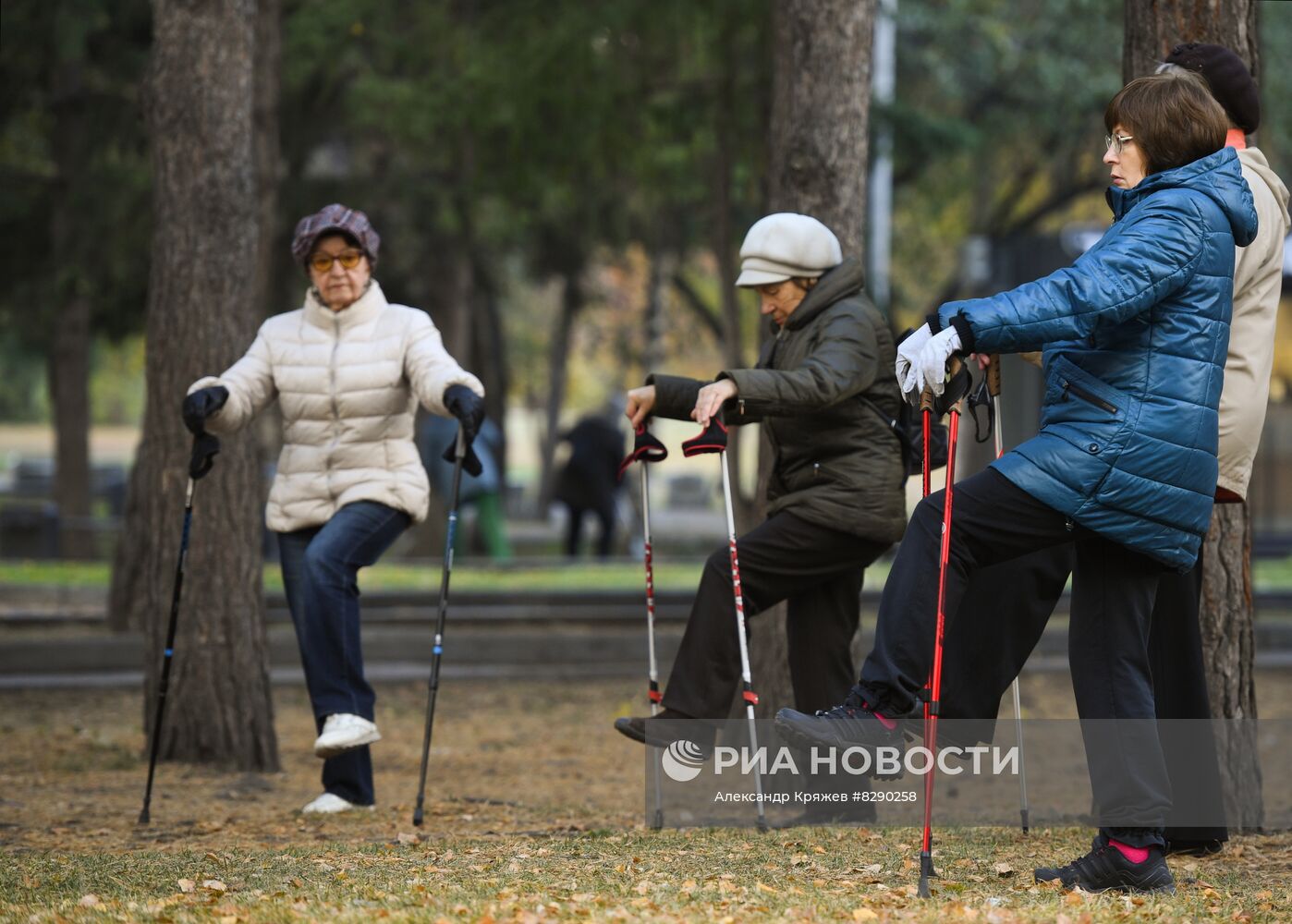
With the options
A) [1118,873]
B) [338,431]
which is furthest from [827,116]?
[1118,873]

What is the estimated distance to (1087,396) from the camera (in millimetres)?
4801

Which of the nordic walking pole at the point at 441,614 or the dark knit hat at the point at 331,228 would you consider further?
the dark knit hat at the point at 331,228

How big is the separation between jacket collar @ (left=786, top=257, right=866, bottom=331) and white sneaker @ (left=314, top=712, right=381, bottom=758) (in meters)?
2.09

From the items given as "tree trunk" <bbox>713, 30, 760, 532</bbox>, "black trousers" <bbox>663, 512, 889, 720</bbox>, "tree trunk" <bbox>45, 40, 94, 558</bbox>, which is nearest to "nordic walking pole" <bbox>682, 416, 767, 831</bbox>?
"black trousers" <bbox>663, 512, 889, 720</bbox>

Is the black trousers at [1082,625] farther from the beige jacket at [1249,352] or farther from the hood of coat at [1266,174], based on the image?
the hood of coat at [1266,174]

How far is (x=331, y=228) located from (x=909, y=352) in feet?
9.25

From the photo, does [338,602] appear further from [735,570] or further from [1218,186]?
[1218,186]

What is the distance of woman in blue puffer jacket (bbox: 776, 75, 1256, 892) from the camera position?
4.66m

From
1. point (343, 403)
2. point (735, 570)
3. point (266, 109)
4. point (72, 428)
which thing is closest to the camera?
point (735, 570)

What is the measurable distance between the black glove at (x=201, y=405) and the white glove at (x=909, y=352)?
2878 mm

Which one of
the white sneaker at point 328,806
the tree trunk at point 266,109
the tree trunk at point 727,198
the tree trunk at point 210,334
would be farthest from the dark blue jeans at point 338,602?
the tree trunk at point 727,198

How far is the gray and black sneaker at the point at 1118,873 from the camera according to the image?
4844 millimetres

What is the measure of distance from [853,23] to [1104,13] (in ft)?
58.5

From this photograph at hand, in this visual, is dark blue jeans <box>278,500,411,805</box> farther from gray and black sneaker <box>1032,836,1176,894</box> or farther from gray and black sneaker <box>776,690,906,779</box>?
gray and black sneaker <box>1032,836,1176,894</box>
